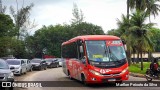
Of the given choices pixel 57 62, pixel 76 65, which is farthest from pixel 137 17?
pixel 57 62

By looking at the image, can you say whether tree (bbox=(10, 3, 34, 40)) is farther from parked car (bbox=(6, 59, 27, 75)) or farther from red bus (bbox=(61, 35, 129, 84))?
red bus (bbox=(61, 35, 129, 84))

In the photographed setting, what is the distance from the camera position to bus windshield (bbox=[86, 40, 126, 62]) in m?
19.2

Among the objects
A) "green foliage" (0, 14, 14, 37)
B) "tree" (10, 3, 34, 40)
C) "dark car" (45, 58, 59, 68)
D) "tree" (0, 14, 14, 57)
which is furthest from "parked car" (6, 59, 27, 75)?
"tree" (10, 3, 34, 40)

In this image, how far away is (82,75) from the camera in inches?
814

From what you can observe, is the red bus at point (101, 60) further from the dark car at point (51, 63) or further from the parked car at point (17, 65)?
the dark car at point (51, 63)

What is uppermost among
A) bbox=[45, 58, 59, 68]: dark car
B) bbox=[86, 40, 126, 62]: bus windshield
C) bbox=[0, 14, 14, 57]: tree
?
bbox=[0, 14, 14, 57]: tree

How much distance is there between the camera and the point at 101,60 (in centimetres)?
1906

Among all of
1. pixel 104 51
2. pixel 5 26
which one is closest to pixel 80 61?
pixel 104 51

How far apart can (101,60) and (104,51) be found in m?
0.66

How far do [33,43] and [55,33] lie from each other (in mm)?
7957

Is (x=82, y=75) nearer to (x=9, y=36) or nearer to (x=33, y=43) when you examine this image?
(x=9, y=36)

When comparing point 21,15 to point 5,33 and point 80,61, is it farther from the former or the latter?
point 80,61

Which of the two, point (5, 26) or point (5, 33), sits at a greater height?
point (5, 26)

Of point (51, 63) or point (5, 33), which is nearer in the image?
point (51, 63)
